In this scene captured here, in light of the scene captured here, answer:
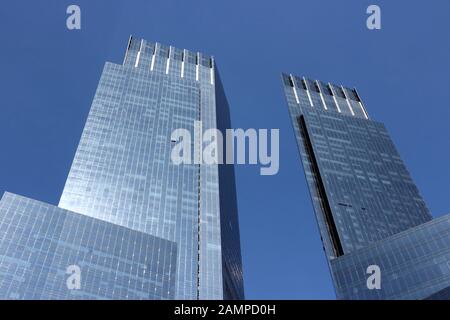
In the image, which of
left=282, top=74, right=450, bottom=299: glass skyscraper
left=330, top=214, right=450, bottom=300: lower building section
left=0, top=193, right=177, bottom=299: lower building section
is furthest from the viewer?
left=282, top=74, right=450, bottom=299: glass skyscraper

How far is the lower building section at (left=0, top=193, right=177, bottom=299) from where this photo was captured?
9804 cm

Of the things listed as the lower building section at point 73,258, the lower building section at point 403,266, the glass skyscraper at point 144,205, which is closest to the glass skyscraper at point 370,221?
the lower building section at point 403,266

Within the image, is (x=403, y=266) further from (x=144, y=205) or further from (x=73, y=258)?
(x=144, y=205)

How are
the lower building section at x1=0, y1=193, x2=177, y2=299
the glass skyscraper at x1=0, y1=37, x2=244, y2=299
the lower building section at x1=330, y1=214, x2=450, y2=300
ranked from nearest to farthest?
1. the lower building section at x1=0, y1=193, x2=177, y2=299
2. the glass skyscraper at x1=0, y1=37, x2=244, y2=299
3. the lower building section at x1=330, y1=214, x2=450, y2=300

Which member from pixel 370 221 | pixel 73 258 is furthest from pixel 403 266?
pixel 73 258

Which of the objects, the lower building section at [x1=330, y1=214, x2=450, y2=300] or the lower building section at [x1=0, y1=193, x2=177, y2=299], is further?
the lower building section at [x1=330, y1=214, x2=450, y2=300]

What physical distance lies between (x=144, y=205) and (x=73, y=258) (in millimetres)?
47585

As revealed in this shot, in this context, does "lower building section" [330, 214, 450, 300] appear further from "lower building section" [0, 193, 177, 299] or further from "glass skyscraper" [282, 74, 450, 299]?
"lower building section" [0, 193, 177, 299]

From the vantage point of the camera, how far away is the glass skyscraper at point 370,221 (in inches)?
4540

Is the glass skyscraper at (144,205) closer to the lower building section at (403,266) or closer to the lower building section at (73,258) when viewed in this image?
the lower building section at (73,258)

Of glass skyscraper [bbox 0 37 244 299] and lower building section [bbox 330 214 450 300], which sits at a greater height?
glass skyscraper [bbox 0 37 244 299]

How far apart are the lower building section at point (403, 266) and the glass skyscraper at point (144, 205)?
114 feet

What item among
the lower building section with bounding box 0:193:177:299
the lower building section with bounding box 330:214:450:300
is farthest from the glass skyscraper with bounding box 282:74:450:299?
the lower building section with bounding box 0:193:177:299

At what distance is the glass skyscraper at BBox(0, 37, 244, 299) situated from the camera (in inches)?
4400
